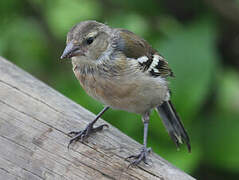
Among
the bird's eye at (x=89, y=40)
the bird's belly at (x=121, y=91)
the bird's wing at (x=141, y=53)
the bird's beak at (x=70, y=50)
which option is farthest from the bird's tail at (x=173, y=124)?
the bird's beak at (x=70, y=50)

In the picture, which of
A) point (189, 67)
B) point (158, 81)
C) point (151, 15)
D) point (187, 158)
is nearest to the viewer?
point (158, 81)

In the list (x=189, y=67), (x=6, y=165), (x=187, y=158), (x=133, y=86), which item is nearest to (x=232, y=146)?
(x=187, y=158)

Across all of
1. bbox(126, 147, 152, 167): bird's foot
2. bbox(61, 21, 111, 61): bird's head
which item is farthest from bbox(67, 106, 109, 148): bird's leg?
bbox(61, 21, 111, 61): bird's head

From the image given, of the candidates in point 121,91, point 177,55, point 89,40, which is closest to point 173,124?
point 121,91

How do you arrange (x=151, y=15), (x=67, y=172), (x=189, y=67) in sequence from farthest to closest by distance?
(x=151, y=15)
(x=189, y=67)
(x=67, y=172)

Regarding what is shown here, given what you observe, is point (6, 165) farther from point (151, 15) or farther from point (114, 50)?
point (151, 15)

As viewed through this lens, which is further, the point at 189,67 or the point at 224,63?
the point at 224,63

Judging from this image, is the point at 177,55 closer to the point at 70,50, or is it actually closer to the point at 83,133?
the point at 70,50
